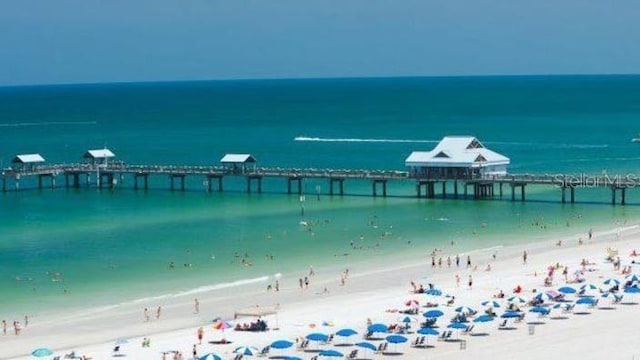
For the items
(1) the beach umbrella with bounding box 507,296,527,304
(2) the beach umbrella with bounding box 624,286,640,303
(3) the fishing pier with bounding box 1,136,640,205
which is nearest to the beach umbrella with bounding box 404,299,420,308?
(1) the beach umbrella with bounding box 507,296,527,304

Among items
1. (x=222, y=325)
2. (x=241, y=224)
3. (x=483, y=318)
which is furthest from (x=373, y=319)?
(x=241, y=224)

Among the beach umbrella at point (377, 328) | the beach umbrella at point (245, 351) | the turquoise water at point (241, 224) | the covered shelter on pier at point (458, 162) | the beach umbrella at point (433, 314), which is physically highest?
the covered shelter on pier at point (458, 162)

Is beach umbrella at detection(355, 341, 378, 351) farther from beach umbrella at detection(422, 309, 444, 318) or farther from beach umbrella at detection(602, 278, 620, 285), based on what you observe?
beach umbrella at detection(602, 278, 620, 285)

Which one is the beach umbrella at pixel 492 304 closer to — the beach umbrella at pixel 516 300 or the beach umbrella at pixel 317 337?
the beach umbrella at pixel 516 300

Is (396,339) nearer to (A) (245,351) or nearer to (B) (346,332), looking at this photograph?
(B) (346,332)

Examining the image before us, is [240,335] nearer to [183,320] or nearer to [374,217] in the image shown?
[183,320]

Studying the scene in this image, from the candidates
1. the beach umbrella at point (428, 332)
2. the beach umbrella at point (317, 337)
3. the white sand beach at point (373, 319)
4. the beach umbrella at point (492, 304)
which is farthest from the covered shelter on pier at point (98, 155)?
the beach umbrella at point (428, 332)

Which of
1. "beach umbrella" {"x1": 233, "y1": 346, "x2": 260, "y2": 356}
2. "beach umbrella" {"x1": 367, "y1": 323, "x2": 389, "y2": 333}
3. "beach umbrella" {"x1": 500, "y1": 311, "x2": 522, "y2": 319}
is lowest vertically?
"beach umbrella" {"x1": 233, "y1": 346, "x2": 260, "y2": 356}

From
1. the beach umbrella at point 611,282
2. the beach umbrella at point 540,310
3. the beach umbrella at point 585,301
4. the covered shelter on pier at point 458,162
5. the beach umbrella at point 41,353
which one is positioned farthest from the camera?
the covered shelter on pier at point 458,162
